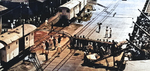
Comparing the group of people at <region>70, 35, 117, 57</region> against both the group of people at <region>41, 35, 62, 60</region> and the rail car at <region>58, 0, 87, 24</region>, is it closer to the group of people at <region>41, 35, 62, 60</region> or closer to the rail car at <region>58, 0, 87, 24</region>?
the group of people at <region>41, 35, 62, 60</region>

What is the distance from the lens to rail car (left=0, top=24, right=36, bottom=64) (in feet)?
81.7

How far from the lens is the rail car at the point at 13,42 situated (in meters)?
24.9

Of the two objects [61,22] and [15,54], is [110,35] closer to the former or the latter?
[61,22]

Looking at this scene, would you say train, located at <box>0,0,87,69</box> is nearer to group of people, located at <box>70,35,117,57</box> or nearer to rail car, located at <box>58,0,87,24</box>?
group of people, located at <box>70,35,117,57</box>

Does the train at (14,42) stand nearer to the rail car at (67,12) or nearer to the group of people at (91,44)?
the group of people at (91,44)

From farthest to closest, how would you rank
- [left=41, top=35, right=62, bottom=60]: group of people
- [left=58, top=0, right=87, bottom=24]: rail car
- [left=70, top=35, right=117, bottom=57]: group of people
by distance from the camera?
[left=58, top=0, right=87, bottom=24]: rail car < [left=41, top=35, right=62, bottom=60]: group of people < [left=70, top=35, right=117, bottom=57]: group of people

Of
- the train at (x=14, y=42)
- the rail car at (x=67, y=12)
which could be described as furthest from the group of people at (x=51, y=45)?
the rail car at (x=67, y=12)

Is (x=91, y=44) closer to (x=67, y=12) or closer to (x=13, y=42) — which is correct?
(x=13, y=42)

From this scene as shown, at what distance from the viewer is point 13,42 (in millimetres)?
26031

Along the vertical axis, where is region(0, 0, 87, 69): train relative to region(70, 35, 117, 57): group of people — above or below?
above

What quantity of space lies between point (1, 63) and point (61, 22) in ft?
67.0

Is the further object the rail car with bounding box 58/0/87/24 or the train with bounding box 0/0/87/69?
the rail car with bounding box 58/0/87/24

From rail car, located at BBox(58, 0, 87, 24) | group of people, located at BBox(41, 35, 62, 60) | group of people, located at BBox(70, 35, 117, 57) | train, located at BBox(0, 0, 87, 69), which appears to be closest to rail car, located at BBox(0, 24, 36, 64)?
train, located at BBox(0, 0, 87, 69)

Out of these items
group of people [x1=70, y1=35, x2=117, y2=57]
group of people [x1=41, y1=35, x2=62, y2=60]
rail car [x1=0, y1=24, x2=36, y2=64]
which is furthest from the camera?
group of people [x1=41, y1=35, x2=62, y2=60]
